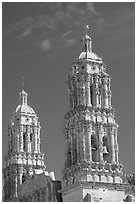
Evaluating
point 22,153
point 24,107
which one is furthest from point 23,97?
point 22,153

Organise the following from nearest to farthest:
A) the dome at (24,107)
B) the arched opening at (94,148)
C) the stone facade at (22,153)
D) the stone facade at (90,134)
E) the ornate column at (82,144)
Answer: the stone facade at (90,134), the ornate column at (82,144), the arched opening at (94,148), the stone facade at (22,153), the dome at (24,107)

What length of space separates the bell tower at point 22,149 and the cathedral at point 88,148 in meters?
3.52

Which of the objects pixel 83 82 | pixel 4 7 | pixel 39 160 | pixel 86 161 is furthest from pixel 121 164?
pixel 4 7

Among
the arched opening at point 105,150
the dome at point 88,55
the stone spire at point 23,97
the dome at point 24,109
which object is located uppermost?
the dome at point 88,55

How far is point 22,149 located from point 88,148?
1588 cm

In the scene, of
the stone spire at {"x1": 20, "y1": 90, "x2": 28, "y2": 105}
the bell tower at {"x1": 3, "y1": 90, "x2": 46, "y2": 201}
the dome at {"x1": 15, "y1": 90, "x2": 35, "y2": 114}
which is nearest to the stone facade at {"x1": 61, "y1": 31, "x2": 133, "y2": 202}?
the stone spire at {"x1": 20, "y1": 90, "x2": 28, "y2": 105}

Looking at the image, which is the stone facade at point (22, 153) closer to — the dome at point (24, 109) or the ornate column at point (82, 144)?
the dome at point (24, 109)

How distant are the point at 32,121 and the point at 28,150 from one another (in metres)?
3.18

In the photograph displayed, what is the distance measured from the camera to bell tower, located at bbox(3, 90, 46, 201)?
209 feet

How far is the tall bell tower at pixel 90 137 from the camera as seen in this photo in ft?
160

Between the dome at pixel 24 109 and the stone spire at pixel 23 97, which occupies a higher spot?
the stone spire at pixel 23 97

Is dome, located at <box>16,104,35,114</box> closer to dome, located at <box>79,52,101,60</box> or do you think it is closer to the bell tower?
the bell tower

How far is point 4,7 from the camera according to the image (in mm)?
30781

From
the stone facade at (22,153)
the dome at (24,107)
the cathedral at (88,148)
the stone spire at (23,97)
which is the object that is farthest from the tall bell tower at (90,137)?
the dome at (24,107)
